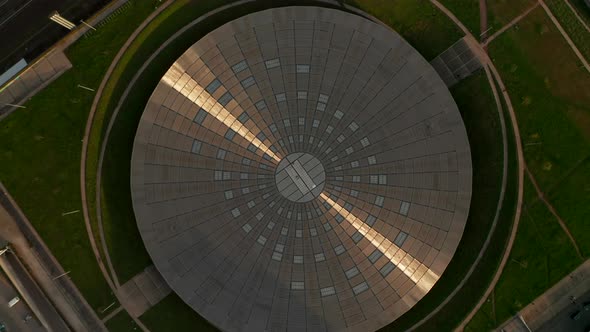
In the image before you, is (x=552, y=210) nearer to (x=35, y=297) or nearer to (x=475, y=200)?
(x=475, y=200)

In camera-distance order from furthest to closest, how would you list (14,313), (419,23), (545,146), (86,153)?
1. (419,23)
2. (545,146)
3. (86,153)
4. (14,313)

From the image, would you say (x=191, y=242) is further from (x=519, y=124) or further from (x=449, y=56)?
(x=519, y=124)

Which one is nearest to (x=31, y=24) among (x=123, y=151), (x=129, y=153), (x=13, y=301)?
(x=123, y=151)

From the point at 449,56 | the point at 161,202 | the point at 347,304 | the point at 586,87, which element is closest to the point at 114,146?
the point at 161,202

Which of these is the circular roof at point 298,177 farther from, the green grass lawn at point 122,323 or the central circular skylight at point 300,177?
A: the green grass lawn at point 122,323

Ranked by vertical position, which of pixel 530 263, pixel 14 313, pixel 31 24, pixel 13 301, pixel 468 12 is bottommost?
pixel 530 263

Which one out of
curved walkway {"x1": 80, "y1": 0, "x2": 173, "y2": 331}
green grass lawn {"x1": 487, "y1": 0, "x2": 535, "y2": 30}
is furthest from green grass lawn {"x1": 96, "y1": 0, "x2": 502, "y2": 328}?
green grass lawn {"x1": 487, "y1": 0, "x2": 535, "y2": 30}

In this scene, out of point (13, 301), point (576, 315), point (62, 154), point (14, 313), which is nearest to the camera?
point (13, 301)

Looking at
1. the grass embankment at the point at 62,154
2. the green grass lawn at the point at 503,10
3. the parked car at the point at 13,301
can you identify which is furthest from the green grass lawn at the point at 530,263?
the parked car at the point at 13,301
